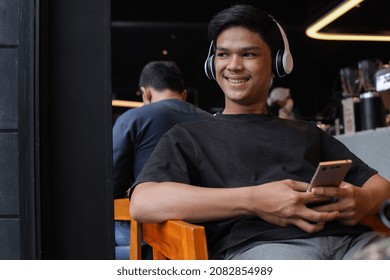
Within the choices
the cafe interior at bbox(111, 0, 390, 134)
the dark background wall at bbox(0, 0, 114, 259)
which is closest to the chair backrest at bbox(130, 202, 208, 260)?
the dark background wall at bbox(0, 0, 114, 259)

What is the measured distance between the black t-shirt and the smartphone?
131mm

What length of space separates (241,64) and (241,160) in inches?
9.8

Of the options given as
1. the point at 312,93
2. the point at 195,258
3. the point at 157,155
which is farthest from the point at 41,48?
the point at 312,93

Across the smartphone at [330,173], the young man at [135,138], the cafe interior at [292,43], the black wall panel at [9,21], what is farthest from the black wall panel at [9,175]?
the cafe interior at [292,43]

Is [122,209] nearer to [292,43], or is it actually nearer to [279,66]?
[279,66]

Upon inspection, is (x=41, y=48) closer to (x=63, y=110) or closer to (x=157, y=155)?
(x=63, y=110)

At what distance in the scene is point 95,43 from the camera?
134 centimetres

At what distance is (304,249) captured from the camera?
4.03ft

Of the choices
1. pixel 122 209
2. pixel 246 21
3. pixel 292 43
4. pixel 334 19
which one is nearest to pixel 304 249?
pixel 246 21

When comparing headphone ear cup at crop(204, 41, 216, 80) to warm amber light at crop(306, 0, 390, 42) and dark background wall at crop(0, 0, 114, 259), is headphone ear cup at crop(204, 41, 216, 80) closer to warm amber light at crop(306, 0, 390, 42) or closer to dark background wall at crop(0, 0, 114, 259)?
dark background wall at crop(0, 0, 114, 259)

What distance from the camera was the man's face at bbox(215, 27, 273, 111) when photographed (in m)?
1.45

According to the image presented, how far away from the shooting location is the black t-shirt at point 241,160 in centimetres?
129

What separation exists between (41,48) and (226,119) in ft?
1.62

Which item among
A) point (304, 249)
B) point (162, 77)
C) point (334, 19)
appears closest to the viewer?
point (304, 249)
